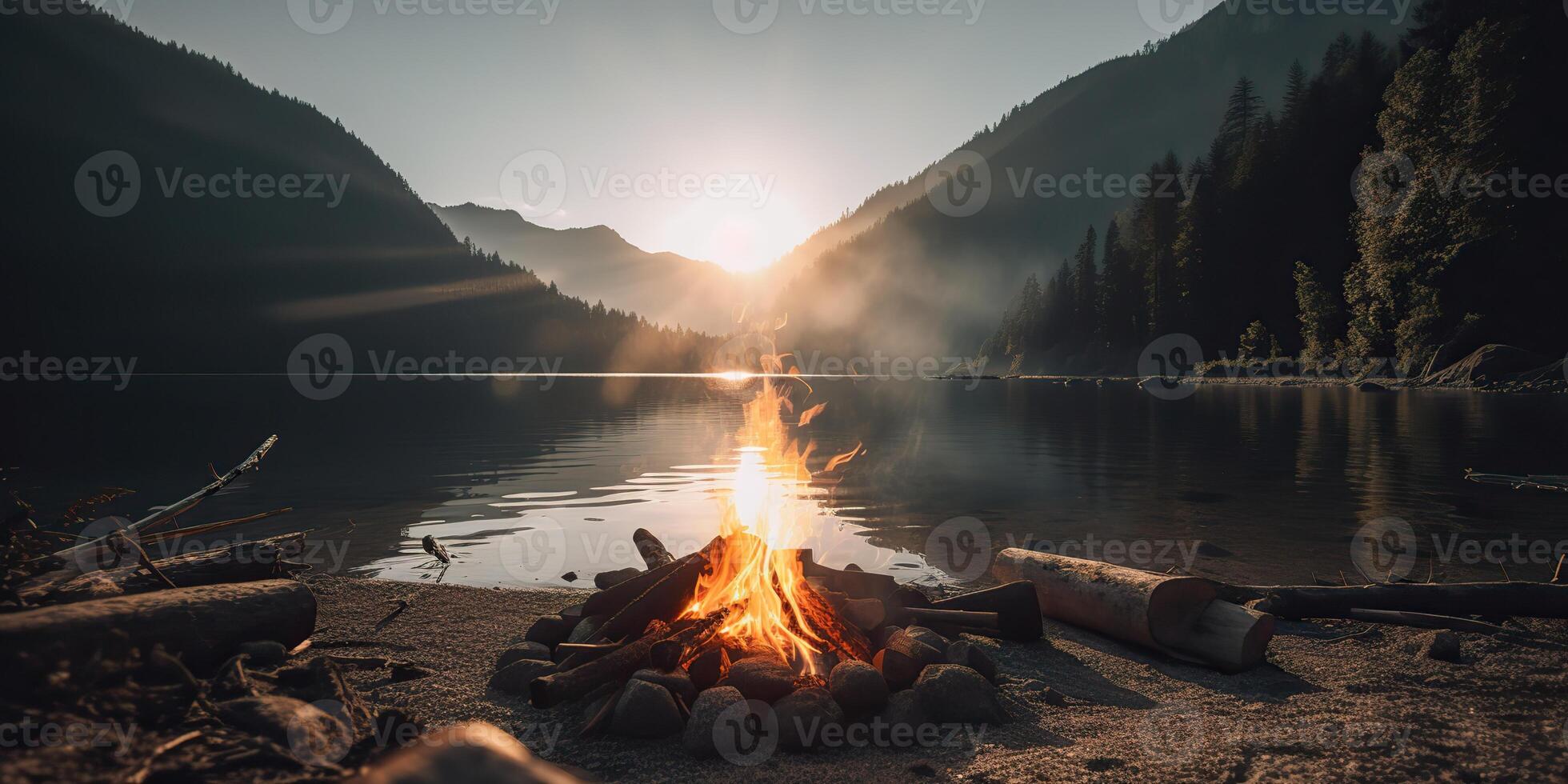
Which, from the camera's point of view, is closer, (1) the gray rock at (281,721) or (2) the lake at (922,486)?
(1) the gray rock at (281,721)

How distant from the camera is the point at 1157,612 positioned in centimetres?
755

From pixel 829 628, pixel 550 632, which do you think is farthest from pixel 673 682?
pixel 550 632

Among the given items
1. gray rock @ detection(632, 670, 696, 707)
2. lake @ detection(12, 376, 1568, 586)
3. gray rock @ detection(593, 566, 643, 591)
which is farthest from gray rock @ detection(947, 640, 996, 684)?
gray rock @ detection(593, 566, 643, 591)

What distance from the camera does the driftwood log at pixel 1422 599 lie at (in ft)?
25.5

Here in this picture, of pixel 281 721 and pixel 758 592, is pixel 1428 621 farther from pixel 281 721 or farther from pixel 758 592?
pixel 281 721

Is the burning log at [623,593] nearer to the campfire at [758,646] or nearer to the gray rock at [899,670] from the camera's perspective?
the campfire at [758,646]

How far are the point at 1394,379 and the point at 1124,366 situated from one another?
52.8 meters

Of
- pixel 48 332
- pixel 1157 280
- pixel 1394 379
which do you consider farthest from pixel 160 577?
pixel 48 332

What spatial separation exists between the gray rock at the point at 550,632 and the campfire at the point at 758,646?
0.6 inches

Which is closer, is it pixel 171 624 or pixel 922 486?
pixel 171 624

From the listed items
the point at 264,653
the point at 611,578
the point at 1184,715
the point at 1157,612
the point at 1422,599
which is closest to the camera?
the point at 264,653

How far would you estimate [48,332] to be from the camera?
509ft

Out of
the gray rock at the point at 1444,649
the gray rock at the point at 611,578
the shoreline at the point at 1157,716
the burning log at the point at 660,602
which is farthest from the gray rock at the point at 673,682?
the gray rock at the point at 1444,649

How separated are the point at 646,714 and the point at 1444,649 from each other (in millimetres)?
7539
